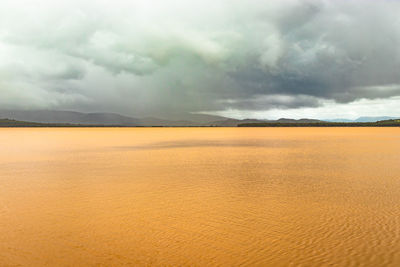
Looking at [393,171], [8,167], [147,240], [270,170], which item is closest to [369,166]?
[393,171]

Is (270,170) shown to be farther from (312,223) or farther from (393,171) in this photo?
(312,223)

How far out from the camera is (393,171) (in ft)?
71.2

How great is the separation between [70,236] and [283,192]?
33.2ft

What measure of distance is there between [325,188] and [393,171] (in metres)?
8.47

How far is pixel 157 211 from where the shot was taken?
12.5 meters

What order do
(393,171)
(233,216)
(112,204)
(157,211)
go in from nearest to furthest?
(233,216) → (157,211) → (112,204) → (393,171)

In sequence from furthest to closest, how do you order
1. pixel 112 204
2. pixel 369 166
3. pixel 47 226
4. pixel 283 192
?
pixel 369 166 < pixel 283 192 < pixel 112 204 < pixel 47 226

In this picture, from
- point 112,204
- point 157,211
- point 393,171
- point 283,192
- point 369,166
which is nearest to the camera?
point 157,211

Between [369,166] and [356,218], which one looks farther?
[369,166]

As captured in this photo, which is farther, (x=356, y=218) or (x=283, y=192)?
(x=283, y=192)

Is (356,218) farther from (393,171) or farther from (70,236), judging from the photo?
(393,171)

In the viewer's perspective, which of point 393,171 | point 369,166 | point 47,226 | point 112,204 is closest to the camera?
point 47,226

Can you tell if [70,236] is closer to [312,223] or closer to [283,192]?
[312,223]

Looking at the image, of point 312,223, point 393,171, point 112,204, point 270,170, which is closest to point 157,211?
point 112,204
